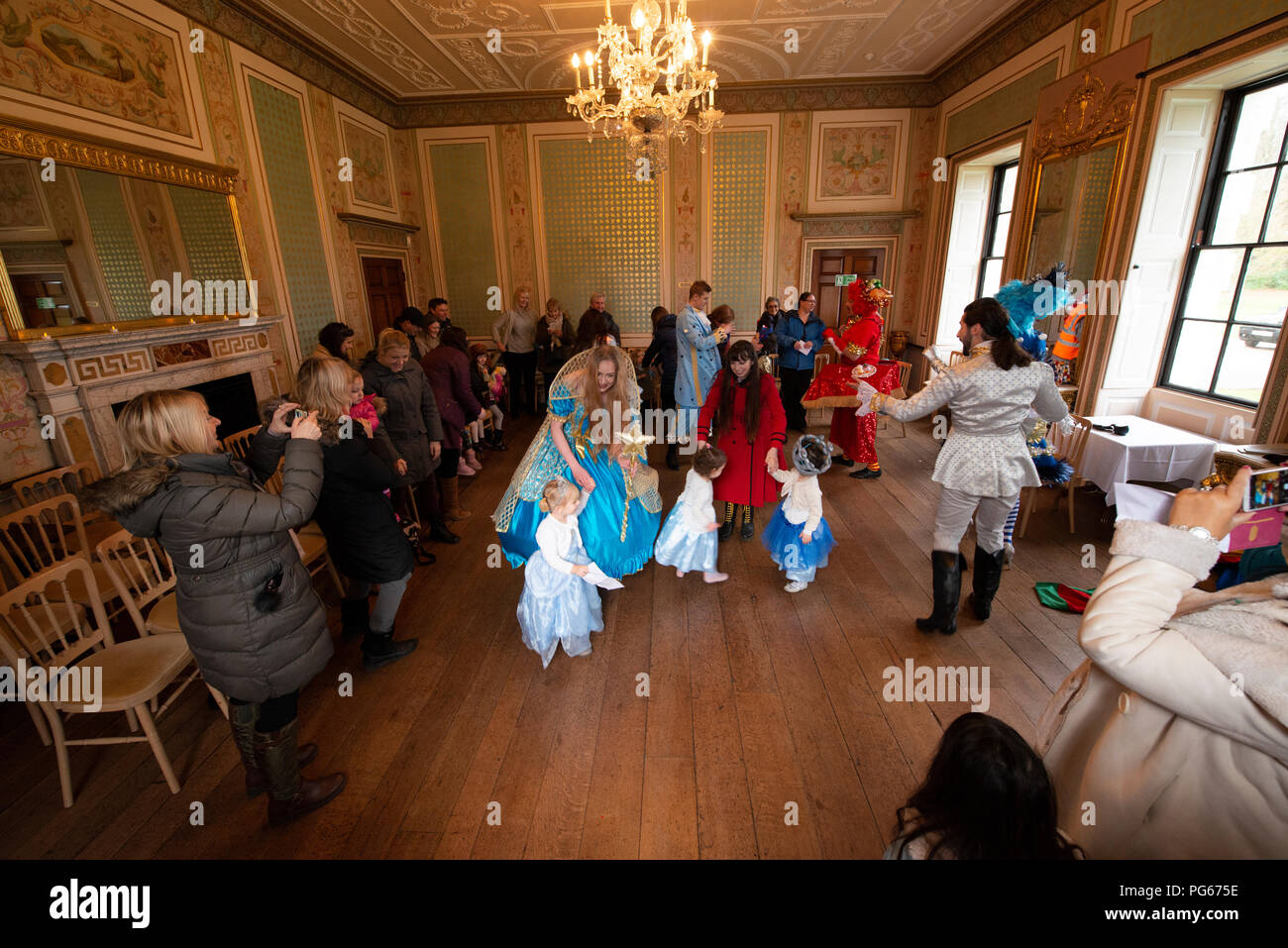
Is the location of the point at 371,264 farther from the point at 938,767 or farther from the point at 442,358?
the point at 938,767

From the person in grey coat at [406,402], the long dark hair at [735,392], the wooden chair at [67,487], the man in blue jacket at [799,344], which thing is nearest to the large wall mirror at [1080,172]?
the man in blue jacket at [799,344]

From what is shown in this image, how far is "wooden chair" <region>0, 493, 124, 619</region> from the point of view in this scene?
8.24 feet

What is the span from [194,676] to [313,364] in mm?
1687

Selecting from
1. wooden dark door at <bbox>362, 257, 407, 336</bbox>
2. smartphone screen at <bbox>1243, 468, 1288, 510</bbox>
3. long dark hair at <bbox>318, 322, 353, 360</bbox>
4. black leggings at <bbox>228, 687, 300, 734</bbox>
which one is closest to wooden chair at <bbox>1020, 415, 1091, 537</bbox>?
smartphone screen at <bbox>1243, 468, 1288, 510</bbox>

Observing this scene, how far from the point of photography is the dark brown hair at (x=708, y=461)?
10.8ft

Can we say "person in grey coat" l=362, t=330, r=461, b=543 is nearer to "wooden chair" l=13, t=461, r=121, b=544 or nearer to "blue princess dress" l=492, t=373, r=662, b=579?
"blue princess dress" l=492, t=373, r=662, b=579

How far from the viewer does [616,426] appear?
3.15m

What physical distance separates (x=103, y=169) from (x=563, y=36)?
14.9 ft

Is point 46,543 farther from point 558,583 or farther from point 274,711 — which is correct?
point 558,583

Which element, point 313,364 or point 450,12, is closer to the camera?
point 313,364

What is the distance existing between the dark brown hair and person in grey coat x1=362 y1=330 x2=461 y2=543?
5.80ft

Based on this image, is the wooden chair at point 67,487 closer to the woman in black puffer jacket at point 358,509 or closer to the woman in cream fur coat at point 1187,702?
the woman in black puffer jacket at point 358,509

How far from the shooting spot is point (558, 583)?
2.77 metres

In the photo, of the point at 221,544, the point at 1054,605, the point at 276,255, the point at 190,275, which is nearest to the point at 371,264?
the point at 276,255
